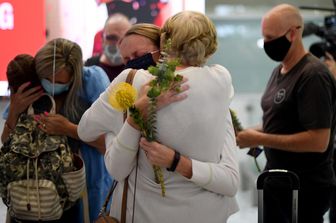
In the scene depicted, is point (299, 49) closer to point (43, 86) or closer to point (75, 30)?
point (43, 86)

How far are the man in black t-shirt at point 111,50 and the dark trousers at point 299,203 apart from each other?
42.9 inches

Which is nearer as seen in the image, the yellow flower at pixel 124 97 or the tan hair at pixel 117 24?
the yellow flower at pixel 124 97

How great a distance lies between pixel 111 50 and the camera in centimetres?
285

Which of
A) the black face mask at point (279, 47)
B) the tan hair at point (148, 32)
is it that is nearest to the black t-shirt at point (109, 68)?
the black face mask at point (279, 47)

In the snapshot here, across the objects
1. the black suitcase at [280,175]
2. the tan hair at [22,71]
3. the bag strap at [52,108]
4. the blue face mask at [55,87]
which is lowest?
the black suitcase at [280,175]

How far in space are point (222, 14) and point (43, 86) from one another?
238 cm

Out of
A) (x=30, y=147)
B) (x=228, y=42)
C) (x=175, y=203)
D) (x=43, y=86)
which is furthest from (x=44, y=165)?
(x=228, y=42)

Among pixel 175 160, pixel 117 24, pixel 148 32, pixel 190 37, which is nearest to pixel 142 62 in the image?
pixel 148 32

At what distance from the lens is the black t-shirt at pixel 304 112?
88.2 inches

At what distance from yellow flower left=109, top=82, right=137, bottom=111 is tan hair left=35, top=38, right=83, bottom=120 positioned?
2.02 feet

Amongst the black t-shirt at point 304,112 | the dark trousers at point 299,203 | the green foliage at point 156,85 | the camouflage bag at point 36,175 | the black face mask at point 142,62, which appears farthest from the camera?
the dark trousers at point 299,203

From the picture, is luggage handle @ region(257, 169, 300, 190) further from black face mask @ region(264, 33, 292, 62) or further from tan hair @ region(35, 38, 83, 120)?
tan hair @ region(35, 38, 83, 120)

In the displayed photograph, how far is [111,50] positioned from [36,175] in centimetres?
124

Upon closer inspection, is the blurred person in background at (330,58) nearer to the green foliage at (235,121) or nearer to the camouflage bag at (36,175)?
the green foliage at (235,121)
